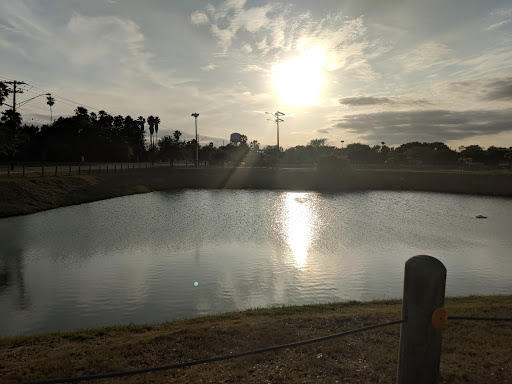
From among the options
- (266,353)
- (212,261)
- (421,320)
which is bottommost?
(212,261)

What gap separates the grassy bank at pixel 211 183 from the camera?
149 ft

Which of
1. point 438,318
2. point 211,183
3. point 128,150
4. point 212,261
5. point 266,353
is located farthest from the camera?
point 128,150

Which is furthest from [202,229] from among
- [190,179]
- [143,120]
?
[143,120]

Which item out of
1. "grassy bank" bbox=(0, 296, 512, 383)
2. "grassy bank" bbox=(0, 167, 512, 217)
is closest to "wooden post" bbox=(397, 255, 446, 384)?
"grassy bank" bbox=(0, 296, 512, 383)

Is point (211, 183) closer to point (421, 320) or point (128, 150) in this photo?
point (128, 150)

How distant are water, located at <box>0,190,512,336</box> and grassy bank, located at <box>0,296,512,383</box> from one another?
10.9 feet

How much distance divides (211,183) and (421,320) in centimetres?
8213

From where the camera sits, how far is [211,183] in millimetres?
84562

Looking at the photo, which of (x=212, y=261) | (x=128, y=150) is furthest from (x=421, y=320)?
(x=128, y=150)

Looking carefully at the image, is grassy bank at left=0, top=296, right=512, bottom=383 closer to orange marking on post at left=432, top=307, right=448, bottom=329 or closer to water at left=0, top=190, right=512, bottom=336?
water at left=0, top=190, right=512, bottom=336

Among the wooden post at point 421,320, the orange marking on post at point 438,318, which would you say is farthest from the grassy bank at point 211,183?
the orange marking on post at point 438,318

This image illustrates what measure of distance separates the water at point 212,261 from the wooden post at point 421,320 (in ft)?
36.8

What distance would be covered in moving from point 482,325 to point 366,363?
4143 mm

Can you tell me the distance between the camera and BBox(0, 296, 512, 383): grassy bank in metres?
6.65
